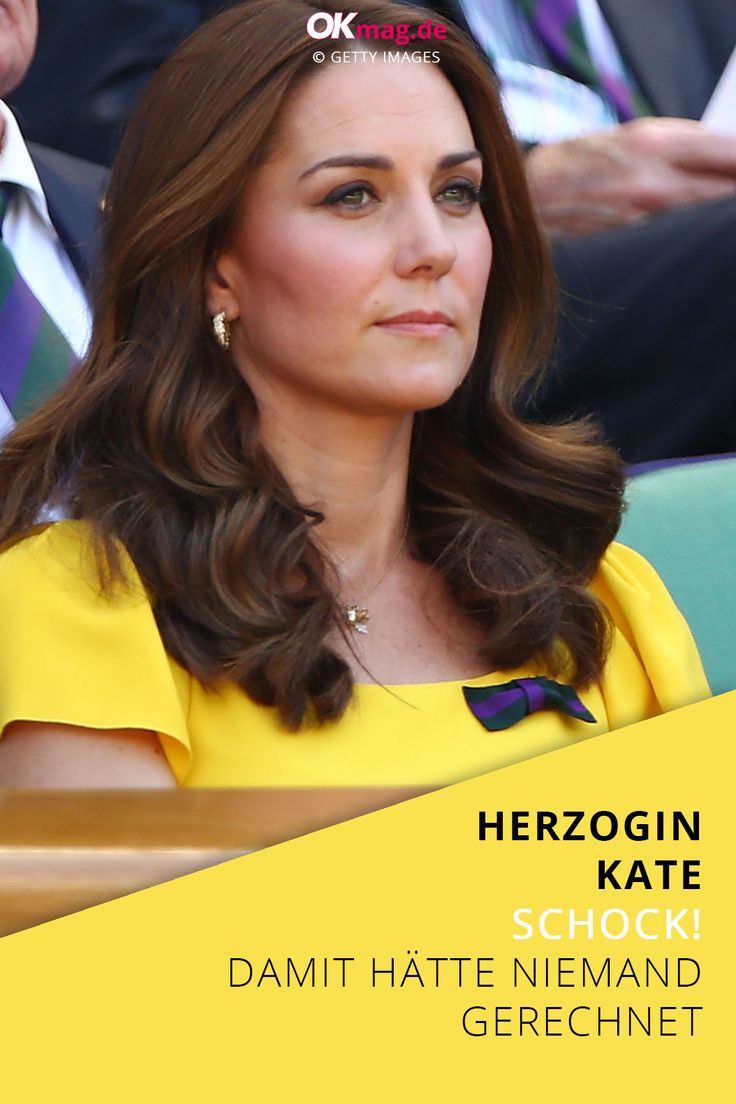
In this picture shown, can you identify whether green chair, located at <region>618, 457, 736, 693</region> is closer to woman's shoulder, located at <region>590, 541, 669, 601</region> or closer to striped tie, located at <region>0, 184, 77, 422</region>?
woman's shoulder, located at <region>590, 541, 669, 601</region>

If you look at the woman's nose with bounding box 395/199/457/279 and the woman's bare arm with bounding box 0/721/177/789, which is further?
the woman's nose with bounding box 395/199/457/279

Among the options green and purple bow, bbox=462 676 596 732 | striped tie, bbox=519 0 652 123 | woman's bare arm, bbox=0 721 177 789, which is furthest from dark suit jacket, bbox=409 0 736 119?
woman's bare arm, bbox=0 721 177 789

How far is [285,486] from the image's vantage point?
1.55 metres

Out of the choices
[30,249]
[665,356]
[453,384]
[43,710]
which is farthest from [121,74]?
[43,710]

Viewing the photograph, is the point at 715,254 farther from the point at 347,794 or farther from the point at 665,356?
the point at 347,794

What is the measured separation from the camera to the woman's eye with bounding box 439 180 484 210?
5.14 feet

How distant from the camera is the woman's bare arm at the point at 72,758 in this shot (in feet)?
4.39

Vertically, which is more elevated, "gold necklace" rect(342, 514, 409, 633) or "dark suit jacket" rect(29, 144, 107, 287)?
"dark suit jacket" rect(29, 144, 107, 287)

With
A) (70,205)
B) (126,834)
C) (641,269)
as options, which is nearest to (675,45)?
(641,269)

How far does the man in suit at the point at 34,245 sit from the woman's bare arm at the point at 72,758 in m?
0.50

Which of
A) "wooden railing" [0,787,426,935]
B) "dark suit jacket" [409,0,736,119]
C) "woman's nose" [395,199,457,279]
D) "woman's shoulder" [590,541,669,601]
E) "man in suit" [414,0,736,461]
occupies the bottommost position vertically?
"wooden railing" [0,787,426,935]

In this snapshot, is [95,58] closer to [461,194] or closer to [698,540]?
[461,194]

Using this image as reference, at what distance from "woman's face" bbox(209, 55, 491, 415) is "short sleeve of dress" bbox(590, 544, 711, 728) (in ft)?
1.00

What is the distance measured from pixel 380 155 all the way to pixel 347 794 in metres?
0.78
